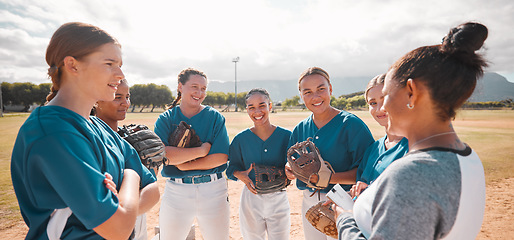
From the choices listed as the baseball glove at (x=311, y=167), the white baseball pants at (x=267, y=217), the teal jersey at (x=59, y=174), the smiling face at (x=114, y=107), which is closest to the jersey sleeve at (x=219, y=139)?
the white baseball pants at (x=267, y=217)

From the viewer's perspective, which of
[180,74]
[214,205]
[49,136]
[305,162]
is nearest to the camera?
[49,136]

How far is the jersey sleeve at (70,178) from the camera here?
1.21 m

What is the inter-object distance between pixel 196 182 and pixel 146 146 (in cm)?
95

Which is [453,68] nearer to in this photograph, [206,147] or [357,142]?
[357,142]

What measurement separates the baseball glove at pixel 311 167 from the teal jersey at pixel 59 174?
1.91m

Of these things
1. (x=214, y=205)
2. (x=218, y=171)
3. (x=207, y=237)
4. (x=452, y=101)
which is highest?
(x=452, y=101)

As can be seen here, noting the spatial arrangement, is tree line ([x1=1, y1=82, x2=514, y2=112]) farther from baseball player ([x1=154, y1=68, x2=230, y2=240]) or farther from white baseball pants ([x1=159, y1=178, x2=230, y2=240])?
white baseball pants ([x1=159, y1=178, x2=230, y2=240])

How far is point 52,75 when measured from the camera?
1522mm

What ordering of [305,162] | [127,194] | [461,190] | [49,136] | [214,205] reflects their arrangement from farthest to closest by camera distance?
[214,205] → [305,162] → [127,194] → [49,136] → [461,190]

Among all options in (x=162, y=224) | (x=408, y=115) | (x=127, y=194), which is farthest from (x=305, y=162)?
(x=162, y=224)

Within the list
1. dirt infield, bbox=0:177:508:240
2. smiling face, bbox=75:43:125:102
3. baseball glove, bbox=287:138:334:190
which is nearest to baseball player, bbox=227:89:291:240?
baseball glove, bbox=287:138:334:190

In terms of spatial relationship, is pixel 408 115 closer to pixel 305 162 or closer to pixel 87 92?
pixel 305 162

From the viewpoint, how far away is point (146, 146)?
2.76 meters

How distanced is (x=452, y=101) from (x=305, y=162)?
A: 1715mm
